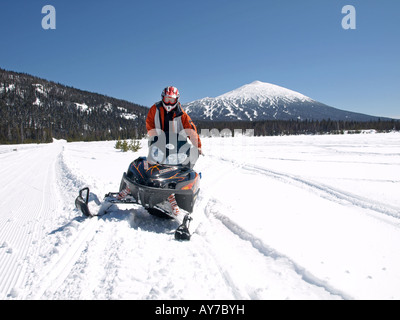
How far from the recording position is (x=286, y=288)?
219cm

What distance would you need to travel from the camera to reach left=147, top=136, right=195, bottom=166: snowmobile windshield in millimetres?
4246

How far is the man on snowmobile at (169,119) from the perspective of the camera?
453 cm

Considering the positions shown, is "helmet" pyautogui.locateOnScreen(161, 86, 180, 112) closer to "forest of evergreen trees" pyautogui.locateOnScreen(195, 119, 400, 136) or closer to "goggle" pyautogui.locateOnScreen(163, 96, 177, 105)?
"goggle" pyautogui.locateOnScreen(163, 96, 177, 105)

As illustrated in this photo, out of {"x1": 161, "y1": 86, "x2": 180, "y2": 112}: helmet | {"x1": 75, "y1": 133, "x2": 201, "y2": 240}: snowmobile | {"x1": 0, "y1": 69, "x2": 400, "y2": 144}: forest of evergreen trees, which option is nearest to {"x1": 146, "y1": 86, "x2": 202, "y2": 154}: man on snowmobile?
{"x1": 161, "y1": 86, "x2": 180, "y2": 112}: helmet

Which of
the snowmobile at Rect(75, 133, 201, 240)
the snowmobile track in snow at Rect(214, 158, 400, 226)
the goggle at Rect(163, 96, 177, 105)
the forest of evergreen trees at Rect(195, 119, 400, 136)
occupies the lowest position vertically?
the snowmobile track in snow at Rect(214, 158, 400, 226)

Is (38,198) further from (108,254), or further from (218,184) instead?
(218,184)

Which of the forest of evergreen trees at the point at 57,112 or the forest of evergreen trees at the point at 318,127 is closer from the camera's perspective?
the forest of evergreen trees at the point at 318,127

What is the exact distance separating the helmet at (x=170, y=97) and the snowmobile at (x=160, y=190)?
35.4 inches

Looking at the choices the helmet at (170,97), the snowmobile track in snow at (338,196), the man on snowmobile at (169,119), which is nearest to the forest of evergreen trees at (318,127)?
the snowmobile track in snow at (338,196)

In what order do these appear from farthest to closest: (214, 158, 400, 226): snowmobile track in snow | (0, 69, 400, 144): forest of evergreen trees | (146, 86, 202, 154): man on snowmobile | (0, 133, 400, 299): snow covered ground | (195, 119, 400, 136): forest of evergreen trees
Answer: (0, 69, 400, 144): forest of evergreen trees < (195, 119, 400, 136): forest of evergreen trees < (146, 86, 202, 154): man on snowmobile < (214, 158, 400, 226): snowmobile track in snow < (0, 133, 400, 299): snow covered ground

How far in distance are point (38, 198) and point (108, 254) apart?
3.44 meters

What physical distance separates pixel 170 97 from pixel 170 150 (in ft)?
3.13

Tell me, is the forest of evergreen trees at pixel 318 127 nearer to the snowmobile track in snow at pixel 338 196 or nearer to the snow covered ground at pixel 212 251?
the snowmobile track in snow at pixel 338 196

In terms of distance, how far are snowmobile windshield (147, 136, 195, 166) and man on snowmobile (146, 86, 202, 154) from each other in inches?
6.3
